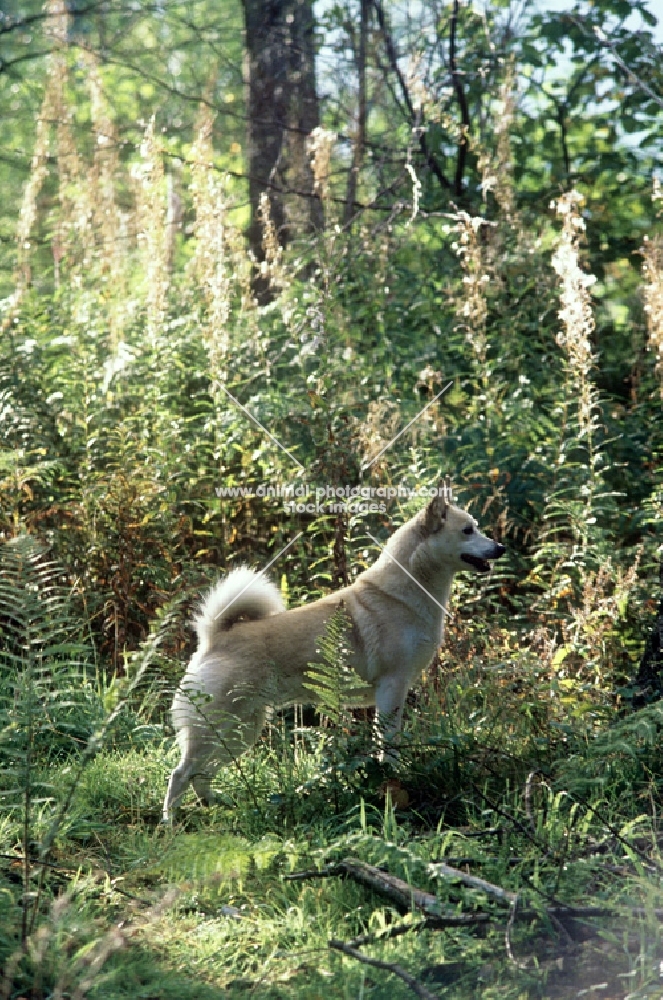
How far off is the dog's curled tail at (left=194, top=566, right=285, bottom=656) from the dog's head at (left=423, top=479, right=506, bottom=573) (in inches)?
34.5

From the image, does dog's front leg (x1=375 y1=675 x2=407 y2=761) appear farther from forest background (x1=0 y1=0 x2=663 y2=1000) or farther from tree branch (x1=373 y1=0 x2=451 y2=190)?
tree branch (x1=373 y1=0 x2=451 y2=190)

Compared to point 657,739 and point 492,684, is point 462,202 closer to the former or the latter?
point 492,684

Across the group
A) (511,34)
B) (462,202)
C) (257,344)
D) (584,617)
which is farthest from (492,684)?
(511,34)

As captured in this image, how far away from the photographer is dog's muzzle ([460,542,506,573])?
17.3 feet

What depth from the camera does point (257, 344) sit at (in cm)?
670

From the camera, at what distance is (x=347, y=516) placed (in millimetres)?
5777

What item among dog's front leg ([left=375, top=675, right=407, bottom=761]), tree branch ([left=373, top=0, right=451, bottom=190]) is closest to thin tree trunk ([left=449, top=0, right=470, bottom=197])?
tree branch ([left=373, top=0, right=451, bottom=190])

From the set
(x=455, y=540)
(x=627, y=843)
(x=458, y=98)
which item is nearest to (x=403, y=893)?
(x=627, y=843)

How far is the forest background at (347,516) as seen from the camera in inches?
123

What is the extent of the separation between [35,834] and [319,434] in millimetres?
3003

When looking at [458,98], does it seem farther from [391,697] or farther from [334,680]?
[334,680]

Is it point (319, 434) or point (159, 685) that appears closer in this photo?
point (159, 685)

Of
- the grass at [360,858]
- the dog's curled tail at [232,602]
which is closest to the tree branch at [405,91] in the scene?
the dog's curled tail at [232,602]

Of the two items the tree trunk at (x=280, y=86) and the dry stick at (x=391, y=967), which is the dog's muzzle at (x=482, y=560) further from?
the tree trunk at (x=280, y=86)
